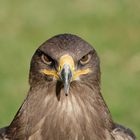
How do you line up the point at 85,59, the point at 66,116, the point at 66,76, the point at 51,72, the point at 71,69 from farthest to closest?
the point at 66,116, the point at 85,59, the point at 51,72, the point at 71,69, the point at 66,76

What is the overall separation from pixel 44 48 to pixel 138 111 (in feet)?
18.2

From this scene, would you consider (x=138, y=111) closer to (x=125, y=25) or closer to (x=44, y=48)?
(x=125, y=25)

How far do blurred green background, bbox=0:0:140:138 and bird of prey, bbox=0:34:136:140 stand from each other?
440 cm

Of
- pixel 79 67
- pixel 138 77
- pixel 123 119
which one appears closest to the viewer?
pixel 79 67

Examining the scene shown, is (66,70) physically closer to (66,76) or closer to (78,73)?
(66,76)

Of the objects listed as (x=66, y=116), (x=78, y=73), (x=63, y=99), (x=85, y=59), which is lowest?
(x=66, y=116)

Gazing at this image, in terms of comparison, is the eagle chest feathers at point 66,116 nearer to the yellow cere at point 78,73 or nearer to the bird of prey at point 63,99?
the bird of prey at point 63,99

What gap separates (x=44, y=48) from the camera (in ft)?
31.5

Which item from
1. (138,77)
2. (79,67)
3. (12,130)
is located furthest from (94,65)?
(138,77)

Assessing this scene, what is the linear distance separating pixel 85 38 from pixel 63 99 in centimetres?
795

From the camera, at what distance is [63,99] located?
380 inches

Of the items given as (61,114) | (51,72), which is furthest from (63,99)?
(51,72)

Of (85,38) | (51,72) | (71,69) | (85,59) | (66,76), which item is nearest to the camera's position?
(66,76)

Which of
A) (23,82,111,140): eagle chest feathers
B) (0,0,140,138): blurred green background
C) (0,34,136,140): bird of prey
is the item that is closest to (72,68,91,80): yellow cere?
(0,34,136,140): bird of prey
